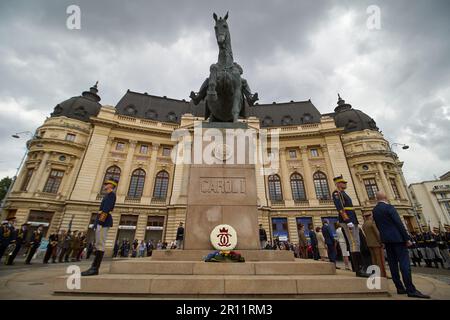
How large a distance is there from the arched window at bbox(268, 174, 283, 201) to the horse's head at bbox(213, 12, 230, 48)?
931 inches

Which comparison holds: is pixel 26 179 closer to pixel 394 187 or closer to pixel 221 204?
pixel 221 204

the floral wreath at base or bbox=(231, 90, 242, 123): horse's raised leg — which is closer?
the floral wreath at base

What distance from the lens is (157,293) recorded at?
2.86m

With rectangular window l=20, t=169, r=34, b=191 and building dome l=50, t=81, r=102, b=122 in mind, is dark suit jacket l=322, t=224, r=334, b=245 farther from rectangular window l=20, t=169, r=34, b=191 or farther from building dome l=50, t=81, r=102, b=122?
building dome l=50, t=81, r=102, b=122

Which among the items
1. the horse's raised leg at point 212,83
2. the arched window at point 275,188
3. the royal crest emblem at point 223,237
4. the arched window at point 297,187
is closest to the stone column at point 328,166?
the arched window at point 297,187

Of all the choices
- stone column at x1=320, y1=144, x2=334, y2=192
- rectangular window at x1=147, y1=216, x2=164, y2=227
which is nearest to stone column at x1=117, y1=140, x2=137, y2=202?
rectangular window at x1=147, y1=216, x2=164, y2=227

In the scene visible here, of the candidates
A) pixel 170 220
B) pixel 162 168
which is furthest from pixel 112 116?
pixel 170 220

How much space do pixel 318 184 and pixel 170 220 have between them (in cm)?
2001

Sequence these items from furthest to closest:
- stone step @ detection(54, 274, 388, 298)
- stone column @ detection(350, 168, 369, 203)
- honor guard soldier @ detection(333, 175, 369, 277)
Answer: stone column @ detection(350, 168, 369, 203) → honor guard soldier @ detection(333, 175, 369, 277) → stone step @ detection(54, 274, 388, 298)

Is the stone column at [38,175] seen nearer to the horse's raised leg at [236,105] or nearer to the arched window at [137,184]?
the arched window at [137,184]

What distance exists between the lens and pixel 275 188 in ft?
92.0

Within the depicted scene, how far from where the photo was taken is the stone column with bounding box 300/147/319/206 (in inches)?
1038

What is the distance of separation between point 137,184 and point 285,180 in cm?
1993
